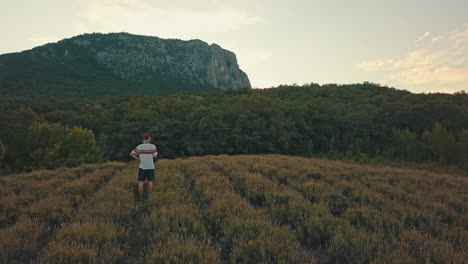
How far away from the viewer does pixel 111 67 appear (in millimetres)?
137500

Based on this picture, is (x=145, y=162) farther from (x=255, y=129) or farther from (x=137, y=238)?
(x=255, y=129)

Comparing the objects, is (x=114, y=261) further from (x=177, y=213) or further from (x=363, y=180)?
(x=363, y=180)

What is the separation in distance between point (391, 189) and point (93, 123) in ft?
200

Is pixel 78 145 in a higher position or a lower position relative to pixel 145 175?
lower

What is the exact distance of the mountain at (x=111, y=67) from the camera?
320 feet

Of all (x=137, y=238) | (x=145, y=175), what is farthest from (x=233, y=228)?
(x=145, y=175)

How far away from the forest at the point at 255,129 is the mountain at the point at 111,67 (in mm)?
37265

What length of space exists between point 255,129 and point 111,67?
107275 millimetres

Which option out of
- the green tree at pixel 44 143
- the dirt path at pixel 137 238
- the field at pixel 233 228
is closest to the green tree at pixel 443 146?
the field at pixel 233 228

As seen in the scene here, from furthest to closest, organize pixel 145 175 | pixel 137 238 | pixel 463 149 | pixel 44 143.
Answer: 1. pixel 463 149
2. pixel 44 143
3. pixel 145 175
4. pixel 137 238

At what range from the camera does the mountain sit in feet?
320

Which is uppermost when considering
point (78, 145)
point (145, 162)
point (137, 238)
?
point (145, 162)

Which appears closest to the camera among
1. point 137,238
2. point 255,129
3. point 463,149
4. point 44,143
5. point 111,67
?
point 137,238

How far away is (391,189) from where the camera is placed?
10773 mm
